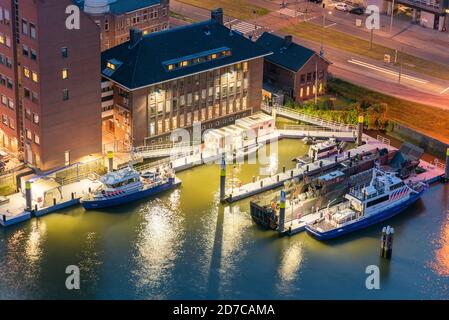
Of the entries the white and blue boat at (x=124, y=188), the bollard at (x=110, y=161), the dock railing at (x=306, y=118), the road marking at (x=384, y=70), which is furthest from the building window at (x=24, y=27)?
the road marking at (x=384, y=70)

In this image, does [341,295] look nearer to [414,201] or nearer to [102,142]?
[414,201]

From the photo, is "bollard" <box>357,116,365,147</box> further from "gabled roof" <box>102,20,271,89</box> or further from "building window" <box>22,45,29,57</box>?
"building window" <box>22,45,29,57</box>

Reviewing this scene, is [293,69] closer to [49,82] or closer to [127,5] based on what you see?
[127,5]

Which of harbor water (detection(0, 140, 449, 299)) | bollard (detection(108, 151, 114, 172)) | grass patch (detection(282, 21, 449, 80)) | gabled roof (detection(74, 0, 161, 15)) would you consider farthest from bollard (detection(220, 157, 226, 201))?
grass patch (detection(282, 21, 449, 80))

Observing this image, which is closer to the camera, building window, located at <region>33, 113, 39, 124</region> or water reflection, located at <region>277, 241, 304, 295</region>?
water reflection, located at <region>277, 241, 304, 295</region>

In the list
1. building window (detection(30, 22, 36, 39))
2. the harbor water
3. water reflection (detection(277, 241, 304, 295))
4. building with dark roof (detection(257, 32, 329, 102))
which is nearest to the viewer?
the harbor water
